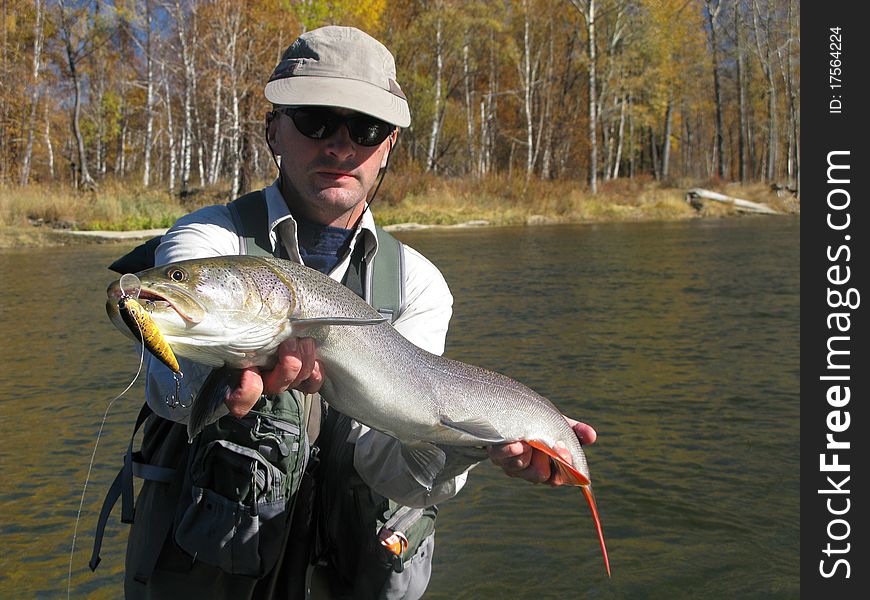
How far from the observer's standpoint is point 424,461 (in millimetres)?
2916

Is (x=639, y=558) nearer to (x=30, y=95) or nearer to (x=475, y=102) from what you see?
(x=30, y=95)

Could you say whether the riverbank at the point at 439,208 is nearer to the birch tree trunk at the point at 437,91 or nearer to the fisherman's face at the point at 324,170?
the birch tree trunk at the point at 437,91

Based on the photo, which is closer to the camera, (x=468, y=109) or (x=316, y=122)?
(x=316, y=122)

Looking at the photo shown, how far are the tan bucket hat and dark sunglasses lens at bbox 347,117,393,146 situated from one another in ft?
0.19

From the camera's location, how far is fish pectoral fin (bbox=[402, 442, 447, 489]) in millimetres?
2883

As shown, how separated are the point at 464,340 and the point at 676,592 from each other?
538 cm

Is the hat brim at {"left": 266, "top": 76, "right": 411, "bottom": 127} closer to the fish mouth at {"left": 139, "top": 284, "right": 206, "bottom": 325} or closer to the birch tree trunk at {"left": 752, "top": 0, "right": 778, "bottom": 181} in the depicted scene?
the fish mouth at {"left": 139, "top": 284, "right": 206, "bottom": 325}

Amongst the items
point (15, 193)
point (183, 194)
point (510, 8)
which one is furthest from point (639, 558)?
point (510, 8)

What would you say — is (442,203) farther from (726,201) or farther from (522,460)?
(522,460)

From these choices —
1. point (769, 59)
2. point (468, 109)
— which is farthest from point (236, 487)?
point (769, 59)

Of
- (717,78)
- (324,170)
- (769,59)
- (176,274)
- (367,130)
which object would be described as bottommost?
(176,274)

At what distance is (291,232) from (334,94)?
0.50 metres

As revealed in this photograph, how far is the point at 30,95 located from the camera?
31797 mm

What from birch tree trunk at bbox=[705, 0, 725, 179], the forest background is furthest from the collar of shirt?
birch tree trunk at bbox=[705, 0, 725, 179]
